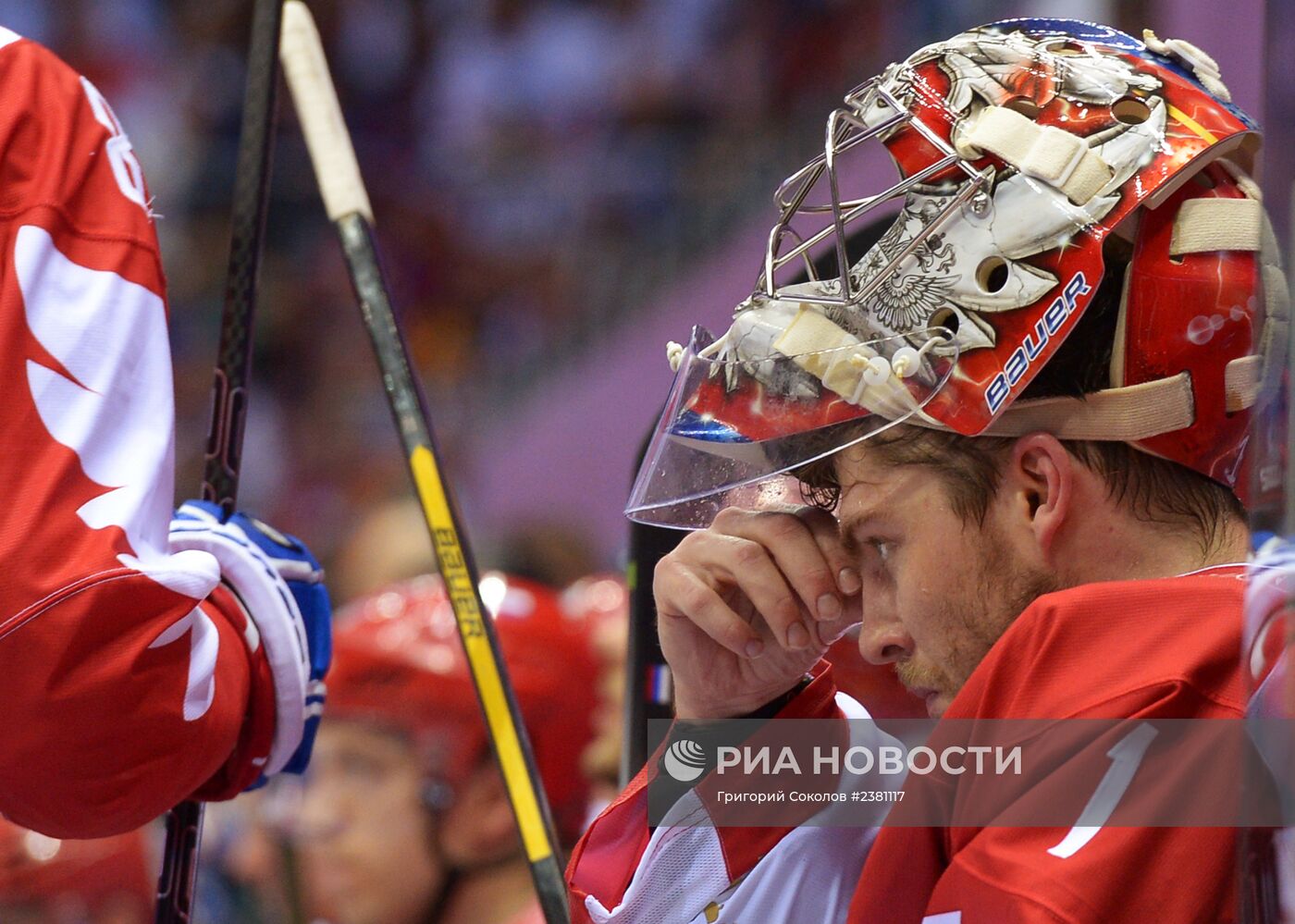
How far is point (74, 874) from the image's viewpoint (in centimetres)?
300

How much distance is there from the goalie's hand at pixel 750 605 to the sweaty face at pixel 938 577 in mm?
70

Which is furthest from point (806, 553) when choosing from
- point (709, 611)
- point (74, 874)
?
point (74, 874)

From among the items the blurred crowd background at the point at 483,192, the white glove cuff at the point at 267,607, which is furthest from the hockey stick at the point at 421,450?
the blurred crowd background at the point at 483,192

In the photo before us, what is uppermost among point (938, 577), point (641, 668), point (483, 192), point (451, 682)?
point (938, 577)

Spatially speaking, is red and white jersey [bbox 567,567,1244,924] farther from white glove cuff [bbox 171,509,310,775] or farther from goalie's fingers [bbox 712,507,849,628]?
white glove cuff [bbox 171,509,310,775]

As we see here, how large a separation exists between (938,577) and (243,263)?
31.4 inches

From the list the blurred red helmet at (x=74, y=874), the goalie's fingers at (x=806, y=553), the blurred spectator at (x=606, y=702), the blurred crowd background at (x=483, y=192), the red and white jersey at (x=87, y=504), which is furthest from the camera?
the blurred crowd background at (x=483, y=192)

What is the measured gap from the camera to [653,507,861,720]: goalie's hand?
1207 millimetres

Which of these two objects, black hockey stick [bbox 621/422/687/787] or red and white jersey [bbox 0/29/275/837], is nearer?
red and white jersey [bbox 0/29/275/837]

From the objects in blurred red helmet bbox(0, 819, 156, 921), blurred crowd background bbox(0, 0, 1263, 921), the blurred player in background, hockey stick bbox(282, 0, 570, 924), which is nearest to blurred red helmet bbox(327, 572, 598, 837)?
the blurred player in background

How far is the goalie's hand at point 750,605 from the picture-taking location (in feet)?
3.96

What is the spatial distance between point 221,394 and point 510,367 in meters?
4.42

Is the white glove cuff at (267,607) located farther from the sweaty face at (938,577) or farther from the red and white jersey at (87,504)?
the sweaty face at (938,577)

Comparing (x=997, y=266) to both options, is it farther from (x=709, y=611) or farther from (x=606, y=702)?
(x=606, y=702)
